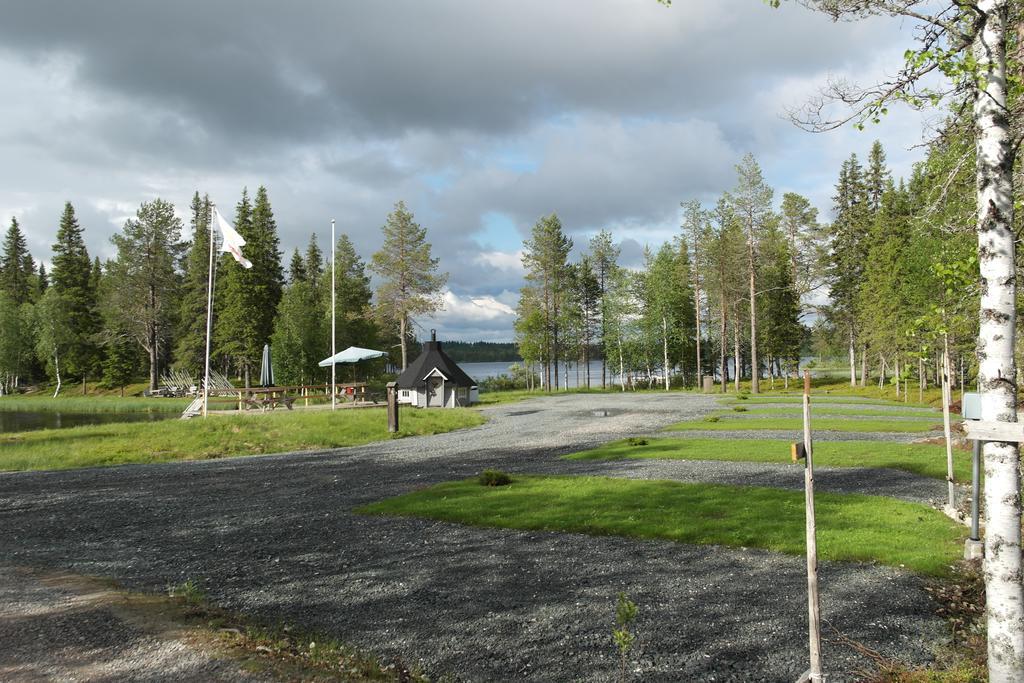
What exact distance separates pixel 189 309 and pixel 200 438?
4151 cm

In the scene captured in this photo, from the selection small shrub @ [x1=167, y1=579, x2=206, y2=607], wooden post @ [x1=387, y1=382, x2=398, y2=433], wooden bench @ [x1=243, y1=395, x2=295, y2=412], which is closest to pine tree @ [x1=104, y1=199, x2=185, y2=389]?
wooden bench @ [x1=243, y1=395, x2=295, y2=412]

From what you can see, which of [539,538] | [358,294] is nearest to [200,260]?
[358,294]

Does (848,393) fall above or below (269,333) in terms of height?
below

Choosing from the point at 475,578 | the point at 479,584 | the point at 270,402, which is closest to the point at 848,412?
the point at 475,578

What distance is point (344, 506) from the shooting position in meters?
11.6

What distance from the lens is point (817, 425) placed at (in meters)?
23.7

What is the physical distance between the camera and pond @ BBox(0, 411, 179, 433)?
3534 centimetres

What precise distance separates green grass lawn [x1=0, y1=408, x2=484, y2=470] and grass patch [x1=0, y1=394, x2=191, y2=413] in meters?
22.3

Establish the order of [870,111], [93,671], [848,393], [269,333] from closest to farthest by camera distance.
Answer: [870,111] < [93,671] < [848,393] < [269,333]

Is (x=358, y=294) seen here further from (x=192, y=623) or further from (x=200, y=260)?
(x=192, y=623)

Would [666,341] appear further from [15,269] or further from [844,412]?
[15,269]

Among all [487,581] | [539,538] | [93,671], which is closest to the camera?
[93,671]

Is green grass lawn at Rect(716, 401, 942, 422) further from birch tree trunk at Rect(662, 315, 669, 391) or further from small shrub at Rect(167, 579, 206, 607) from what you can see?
birch tree trunk at Rect(662, 315, 669, 391)

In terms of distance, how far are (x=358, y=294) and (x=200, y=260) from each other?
1766 centimetres
